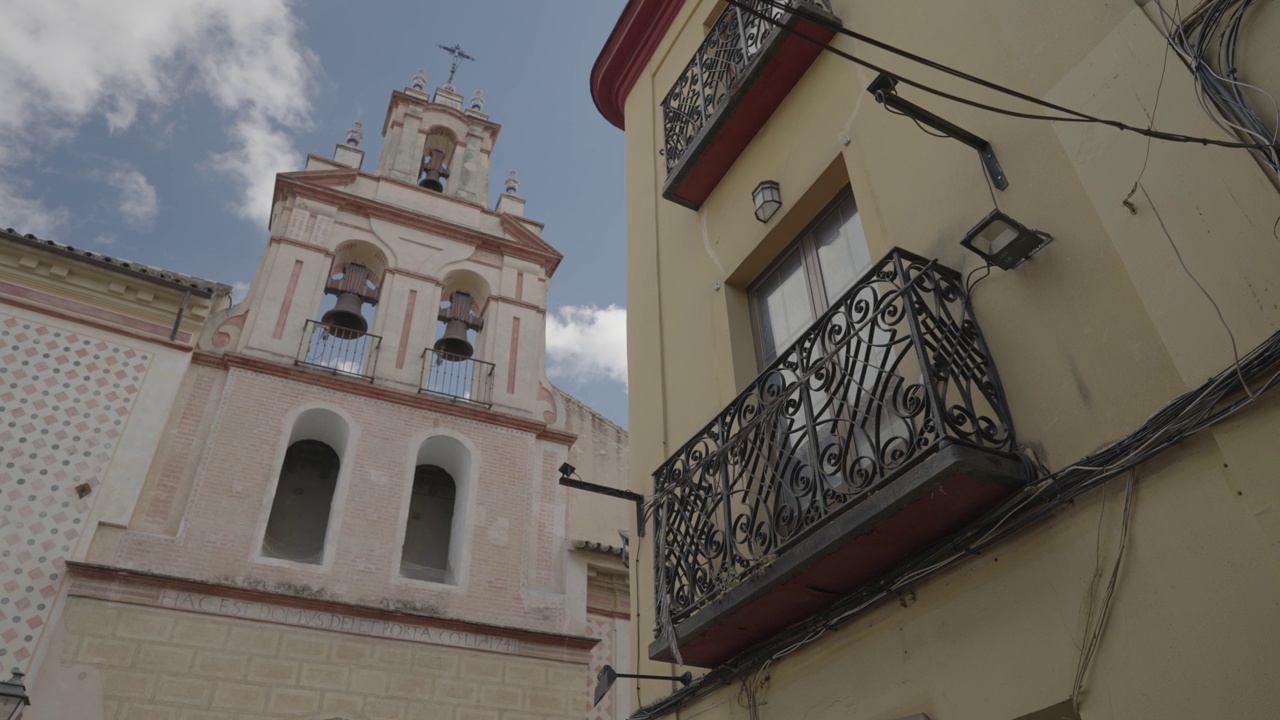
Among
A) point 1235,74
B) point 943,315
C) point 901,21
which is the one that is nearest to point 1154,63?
point 1235,74

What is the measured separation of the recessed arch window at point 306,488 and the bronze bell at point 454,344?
6.66 feet

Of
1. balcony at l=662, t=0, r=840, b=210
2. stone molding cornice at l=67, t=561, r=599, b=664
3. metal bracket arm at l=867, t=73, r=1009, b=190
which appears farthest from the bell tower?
metal bracket arm at l=867, t=73, r=1009, b=190

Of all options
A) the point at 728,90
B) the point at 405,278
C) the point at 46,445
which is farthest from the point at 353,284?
the point at 728,90

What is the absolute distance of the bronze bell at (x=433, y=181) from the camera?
16156 mm

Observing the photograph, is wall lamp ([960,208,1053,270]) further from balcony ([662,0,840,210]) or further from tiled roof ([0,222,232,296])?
tiled roof ([0,222,232,296])

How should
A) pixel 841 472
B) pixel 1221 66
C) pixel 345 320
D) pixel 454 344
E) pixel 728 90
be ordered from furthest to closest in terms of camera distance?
1. pixel 454 344
2. pixel 345 320
3. pixel 728 90
4. pixel 841 472
5. pixel 1221 66

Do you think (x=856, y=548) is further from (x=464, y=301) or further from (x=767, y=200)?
(x=464, y=301)

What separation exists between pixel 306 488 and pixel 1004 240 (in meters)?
10.6

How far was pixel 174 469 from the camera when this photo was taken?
1062 centimetres

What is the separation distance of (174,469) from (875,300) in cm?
942

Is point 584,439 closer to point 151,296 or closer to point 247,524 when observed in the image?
point 247,524

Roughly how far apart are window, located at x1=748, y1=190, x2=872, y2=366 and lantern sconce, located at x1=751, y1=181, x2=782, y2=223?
0.86ft

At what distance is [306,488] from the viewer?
12.2 metres

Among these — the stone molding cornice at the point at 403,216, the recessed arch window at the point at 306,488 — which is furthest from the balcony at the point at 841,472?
the stone molding cornice at the point at 403,216
